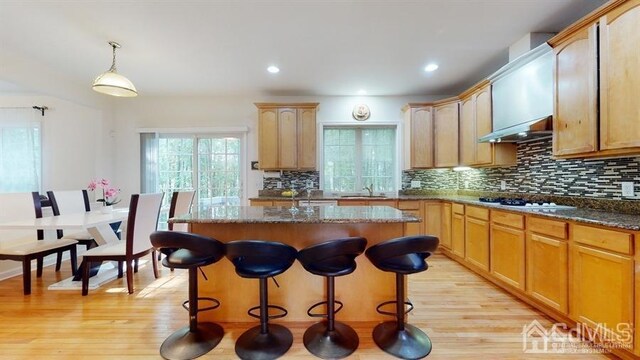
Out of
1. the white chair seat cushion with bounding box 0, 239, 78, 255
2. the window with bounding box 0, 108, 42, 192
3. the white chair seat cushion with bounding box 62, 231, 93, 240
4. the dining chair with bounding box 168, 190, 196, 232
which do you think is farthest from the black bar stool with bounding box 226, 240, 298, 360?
the window with bounding box 0, 108, 42, 192

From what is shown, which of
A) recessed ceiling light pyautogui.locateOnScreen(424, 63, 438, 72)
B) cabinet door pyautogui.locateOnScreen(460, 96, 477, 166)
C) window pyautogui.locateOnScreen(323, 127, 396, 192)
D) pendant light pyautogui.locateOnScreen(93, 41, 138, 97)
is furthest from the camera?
window pyautogui.locateOnScreen(323, 127, 396, 192)

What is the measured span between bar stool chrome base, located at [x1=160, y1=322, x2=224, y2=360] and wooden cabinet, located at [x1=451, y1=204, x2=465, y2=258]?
2.94 meters

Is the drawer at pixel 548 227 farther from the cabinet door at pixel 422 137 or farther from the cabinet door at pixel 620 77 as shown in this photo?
the cabinet door at pixel 422 137

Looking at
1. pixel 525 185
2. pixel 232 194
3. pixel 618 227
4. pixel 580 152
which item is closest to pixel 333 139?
pixel 232 194

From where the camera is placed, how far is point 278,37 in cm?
269

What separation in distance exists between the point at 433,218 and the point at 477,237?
0.87 metres

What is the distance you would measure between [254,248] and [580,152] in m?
2.59

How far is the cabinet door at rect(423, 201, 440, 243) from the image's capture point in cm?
391

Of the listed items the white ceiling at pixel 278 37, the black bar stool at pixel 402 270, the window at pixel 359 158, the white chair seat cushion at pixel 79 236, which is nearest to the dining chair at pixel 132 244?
the white chair seat cushion at pixel 79 236

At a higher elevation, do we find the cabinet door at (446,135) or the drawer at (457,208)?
the cabinet door at (446,135)

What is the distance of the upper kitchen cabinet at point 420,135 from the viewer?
4.17m

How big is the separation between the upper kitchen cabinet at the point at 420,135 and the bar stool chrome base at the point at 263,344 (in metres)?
3.23

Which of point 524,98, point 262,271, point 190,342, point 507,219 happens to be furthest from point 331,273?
point 524,98

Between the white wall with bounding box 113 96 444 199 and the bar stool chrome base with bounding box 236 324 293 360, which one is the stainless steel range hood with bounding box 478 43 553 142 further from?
the bar stool chrome base with bounding box 236 324 293 360
